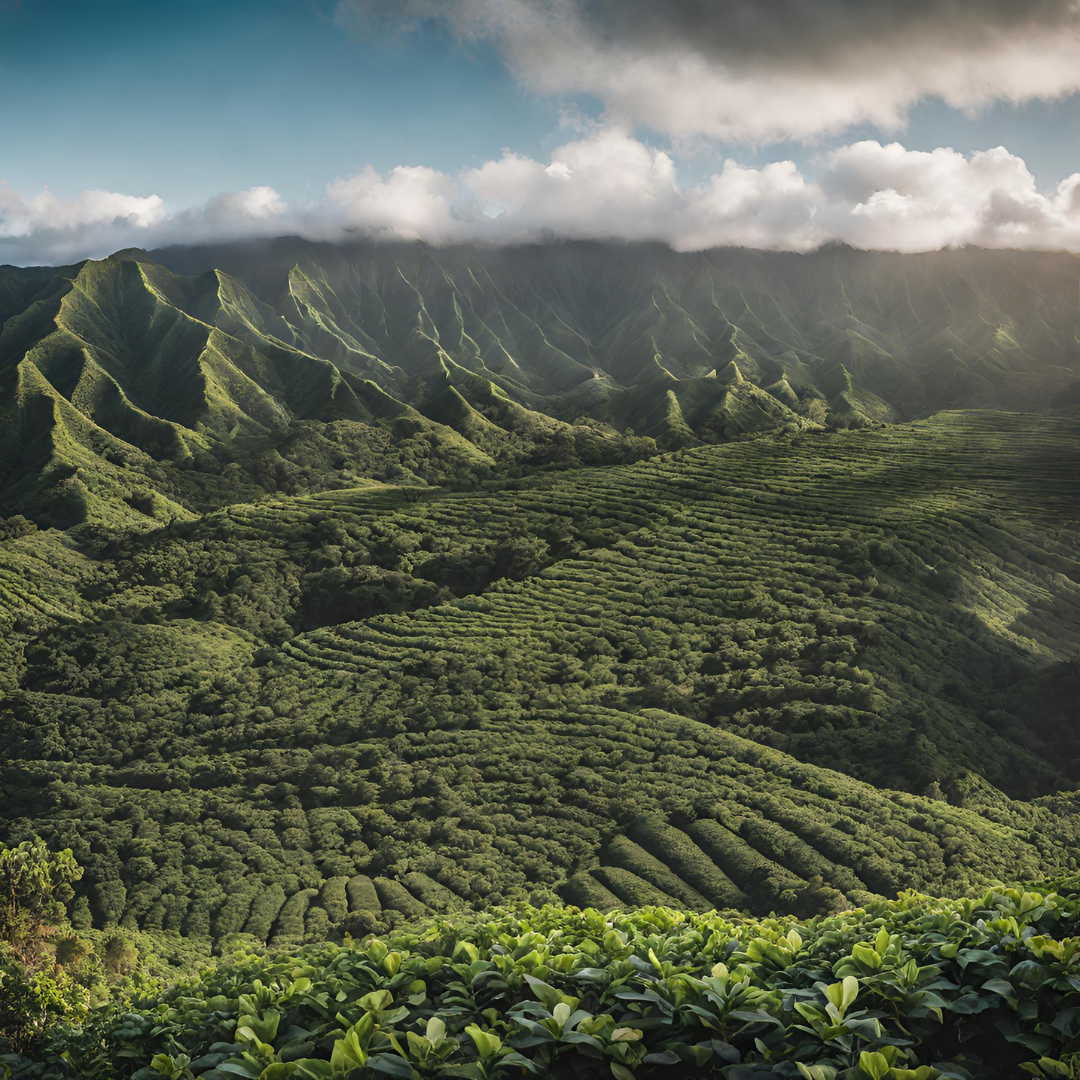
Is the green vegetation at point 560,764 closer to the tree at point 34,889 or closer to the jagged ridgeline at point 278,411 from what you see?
the tree at point 34,889

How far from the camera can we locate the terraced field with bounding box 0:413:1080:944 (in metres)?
30.7

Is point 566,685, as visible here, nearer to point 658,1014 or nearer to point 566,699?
point 566,699

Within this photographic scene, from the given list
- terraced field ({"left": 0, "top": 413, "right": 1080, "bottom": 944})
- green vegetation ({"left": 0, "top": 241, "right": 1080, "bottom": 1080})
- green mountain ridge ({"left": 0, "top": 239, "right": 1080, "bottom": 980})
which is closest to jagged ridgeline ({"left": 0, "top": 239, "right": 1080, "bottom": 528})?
green mountain ridge ({"left": 0, "top": 239, "right": 1080, "bottom": 980})

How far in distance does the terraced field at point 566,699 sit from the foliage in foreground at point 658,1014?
2270 centimetres

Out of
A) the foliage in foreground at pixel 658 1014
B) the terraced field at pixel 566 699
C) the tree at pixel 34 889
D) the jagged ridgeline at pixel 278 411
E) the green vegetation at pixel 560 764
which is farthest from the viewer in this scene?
the jagged ridgeline at pixel 278 411

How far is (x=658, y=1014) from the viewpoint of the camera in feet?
15.8

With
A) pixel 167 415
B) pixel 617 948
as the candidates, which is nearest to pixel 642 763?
pixel 617 948

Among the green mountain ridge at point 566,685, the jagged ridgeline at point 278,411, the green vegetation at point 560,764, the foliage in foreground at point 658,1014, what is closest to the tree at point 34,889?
the green vegetation at point 560,764

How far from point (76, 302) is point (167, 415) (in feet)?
209

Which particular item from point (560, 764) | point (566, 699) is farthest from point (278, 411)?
point (560, 764)

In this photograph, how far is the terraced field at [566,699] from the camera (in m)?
30.7

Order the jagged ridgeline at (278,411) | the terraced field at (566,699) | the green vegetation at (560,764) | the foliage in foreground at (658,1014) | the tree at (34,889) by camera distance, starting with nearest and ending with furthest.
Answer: the foliage in foreground at (658,1014) → the green vegetation at (560,764) → the tree at (34,889) → the terraced field at (566,699) → the jagged ridgeline at (278,411)

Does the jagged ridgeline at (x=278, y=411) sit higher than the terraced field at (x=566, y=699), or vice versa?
the jagged ridgeline at (x=278, y=411)

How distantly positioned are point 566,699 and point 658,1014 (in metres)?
39.2
